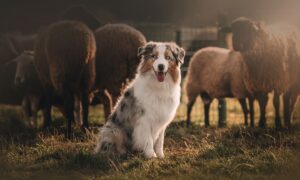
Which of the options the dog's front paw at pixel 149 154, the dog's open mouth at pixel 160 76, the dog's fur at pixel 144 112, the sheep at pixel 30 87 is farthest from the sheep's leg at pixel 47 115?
the dog's open mouth at pixel 160 76

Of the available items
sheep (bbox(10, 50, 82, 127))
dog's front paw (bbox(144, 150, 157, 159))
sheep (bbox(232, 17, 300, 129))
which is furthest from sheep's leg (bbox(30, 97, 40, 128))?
dog's front paw (bbox(144, 150, 157, 159))

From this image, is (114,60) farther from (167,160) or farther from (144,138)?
(167,160)

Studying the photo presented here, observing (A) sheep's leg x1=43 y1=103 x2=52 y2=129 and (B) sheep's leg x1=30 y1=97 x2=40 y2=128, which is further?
(B) sheep's leg x1=30 y1=97 x2=40 y2=128

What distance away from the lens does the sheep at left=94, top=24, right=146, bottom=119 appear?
32.3ft

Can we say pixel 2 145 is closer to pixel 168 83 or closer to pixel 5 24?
pixel 168 83

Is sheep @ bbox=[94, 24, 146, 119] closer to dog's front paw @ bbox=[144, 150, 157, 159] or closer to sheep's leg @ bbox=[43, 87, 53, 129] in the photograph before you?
sheep's leg @ bbox=[43, 87, 53, 129]

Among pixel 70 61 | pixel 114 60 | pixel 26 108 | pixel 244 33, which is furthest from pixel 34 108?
pixel 244 33

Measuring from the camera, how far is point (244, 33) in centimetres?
1024

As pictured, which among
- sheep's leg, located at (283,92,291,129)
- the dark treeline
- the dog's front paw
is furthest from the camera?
the dark treeline

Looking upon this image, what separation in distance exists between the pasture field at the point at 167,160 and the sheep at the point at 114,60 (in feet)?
4.35

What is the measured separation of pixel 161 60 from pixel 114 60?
3.31 meters

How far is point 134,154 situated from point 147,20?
781 cm

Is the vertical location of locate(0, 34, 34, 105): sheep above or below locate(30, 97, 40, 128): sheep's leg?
above

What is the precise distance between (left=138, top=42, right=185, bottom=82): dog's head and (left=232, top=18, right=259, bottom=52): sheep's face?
3.49 meters
